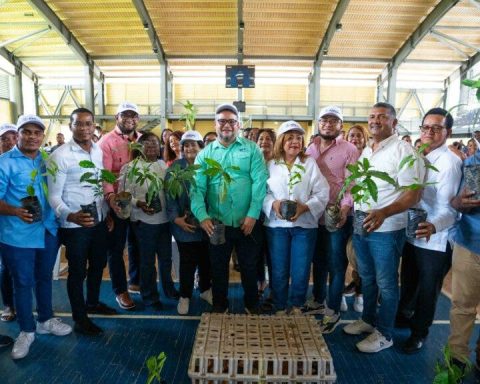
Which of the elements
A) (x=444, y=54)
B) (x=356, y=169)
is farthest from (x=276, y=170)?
(x=444, y=54)

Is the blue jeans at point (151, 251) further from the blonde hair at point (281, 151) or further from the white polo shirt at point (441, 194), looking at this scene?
the white polo shirt at point (441, 194)

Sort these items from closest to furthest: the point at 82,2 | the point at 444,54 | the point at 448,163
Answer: the point at 448,163, the point at 82,2, the point at 444,54

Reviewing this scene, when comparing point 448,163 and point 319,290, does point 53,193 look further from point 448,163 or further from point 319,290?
point 448,163

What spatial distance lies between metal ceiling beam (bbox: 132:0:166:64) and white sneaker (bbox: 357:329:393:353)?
1027 cm

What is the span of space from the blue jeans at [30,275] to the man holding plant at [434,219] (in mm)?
2438

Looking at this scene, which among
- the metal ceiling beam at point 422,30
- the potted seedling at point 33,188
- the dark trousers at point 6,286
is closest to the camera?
the potted seedling at point 33,188

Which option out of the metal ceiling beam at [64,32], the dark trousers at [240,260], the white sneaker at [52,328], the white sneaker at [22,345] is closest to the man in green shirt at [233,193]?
the dark trousers at [240,260]

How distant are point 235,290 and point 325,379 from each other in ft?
5.98

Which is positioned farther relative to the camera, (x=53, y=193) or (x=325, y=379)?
(x=53, y=193)

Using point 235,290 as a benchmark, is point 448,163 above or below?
above

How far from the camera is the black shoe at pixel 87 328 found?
2.53m

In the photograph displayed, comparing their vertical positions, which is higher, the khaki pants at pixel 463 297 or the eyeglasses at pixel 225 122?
the eyeglasses at pixel 225 122

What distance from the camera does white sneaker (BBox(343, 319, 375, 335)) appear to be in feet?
8.37

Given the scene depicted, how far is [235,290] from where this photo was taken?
3.39 metres
